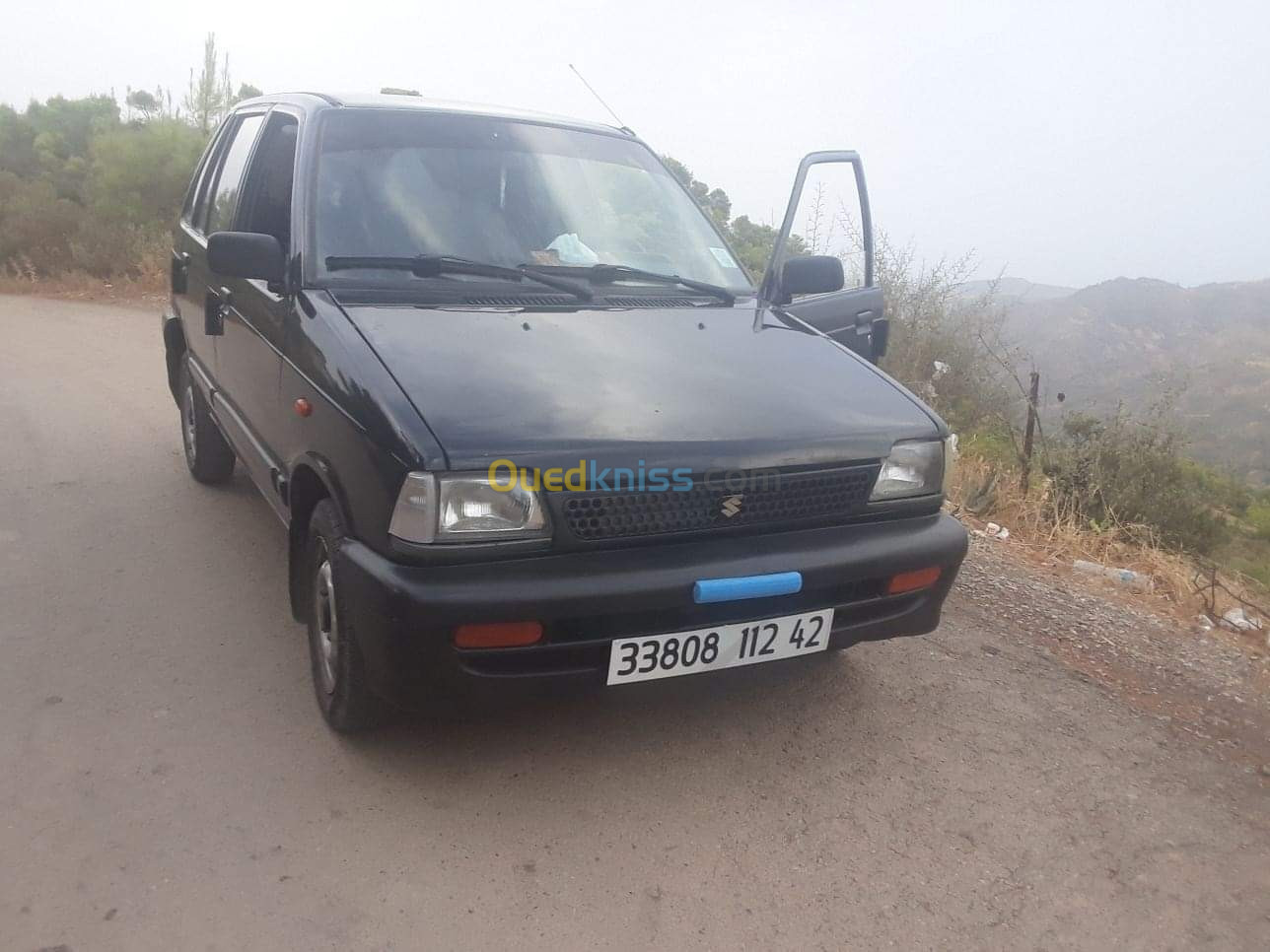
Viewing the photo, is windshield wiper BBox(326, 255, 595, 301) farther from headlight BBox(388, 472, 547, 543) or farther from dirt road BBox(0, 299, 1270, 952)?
dirt road BBox(0, 299, 1270, 952)

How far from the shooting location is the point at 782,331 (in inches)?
133

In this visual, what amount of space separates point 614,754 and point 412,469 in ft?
3.62

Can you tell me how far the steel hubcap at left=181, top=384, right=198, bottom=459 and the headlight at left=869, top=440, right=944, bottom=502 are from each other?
3.67 m

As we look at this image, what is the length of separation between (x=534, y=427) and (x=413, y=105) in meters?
1.83

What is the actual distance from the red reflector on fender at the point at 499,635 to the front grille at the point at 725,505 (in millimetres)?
251

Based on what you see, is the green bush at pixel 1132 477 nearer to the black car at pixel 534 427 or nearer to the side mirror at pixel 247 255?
the black car at pixel 534 427

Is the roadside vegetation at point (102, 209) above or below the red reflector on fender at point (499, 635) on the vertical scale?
below

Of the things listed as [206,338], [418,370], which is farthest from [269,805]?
[206,338]

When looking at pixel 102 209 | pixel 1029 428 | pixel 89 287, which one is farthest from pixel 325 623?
pixel 102 209

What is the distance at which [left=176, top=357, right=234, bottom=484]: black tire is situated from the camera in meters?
4.84

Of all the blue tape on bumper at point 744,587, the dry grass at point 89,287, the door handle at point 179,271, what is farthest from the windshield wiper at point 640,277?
the dry grass at point 89,287

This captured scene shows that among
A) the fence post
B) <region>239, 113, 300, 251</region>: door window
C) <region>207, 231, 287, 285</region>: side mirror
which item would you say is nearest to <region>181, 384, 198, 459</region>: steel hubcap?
Answer: <region>239, 113, 300, 251</region>: door window

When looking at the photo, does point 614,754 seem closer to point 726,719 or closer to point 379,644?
point 726,719

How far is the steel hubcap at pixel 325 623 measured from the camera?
2727mm
